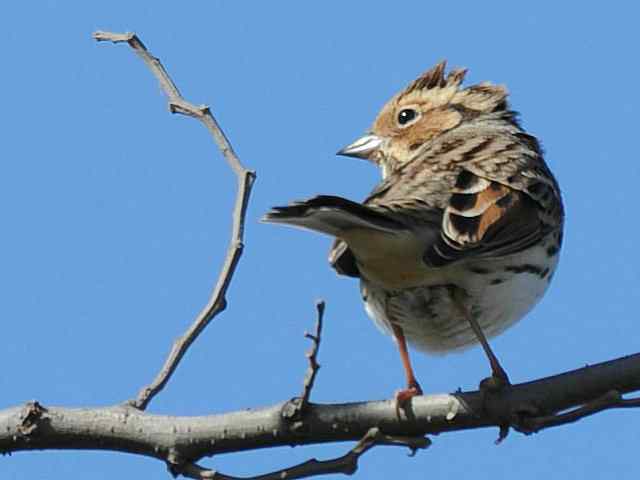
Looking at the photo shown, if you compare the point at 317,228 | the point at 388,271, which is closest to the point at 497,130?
the point at 388,271

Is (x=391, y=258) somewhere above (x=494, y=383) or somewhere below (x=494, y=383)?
above

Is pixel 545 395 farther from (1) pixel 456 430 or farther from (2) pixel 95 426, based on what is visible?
(2) pixel 95 426

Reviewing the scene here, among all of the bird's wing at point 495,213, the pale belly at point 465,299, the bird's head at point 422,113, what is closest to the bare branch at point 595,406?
the bird's wing at point 495,213

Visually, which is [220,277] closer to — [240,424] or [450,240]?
[240,424]

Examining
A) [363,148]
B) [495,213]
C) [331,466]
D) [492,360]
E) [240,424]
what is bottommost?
[331,466]

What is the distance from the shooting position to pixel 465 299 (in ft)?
15.7

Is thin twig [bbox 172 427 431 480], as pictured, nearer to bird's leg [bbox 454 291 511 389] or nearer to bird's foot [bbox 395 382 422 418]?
bird's foot [bbox 395 382 422 418]

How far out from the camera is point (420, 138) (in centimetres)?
673

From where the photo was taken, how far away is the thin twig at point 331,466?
10.6 ft

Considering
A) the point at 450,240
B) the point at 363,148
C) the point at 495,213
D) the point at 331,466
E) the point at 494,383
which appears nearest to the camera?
the point at 331,466

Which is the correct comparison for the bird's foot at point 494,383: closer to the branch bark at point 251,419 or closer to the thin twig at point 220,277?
the branch bark at point 251,419

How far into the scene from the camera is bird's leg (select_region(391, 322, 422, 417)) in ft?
12.2

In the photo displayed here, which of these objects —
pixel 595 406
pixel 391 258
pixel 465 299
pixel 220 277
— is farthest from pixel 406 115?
pixel 595 406

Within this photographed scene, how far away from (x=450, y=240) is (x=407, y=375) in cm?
67
